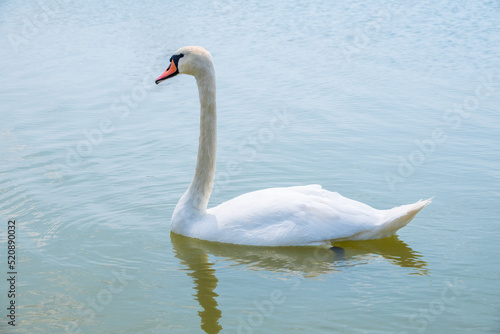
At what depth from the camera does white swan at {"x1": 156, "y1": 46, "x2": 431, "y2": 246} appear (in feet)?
21.4

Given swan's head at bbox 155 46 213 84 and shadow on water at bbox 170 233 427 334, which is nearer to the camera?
shadow on water at bbox 170 233 427 334

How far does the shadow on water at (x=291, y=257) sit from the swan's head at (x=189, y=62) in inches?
65.8

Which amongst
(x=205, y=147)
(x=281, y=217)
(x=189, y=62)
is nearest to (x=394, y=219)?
(x=281, y=217)

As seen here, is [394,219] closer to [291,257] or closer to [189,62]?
[291,257]

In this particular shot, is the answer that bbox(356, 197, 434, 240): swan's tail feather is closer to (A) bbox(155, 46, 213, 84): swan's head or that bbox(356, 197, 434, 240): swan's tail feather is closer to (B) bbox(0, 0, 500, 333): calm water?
(B) bbox(0, 0, 500, 333): calm water

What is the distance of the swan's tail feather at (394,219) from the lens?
21.2 ft

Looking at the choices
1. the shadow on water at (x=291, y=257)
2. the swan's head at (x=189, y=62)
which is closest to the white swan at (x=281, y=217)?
the swan's head at (x=189, y=62)

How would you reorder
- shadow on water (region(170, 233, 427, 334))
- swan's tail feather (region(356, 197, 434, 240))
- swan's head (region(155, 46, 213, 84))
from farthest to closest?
swan's head (region(155, 46, 213, 84))
swan's tail feather (region(356, 197, 434, 240))
shadow on water (region(170, 233, 427, 334))

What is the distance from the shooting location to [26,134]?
10.4 m

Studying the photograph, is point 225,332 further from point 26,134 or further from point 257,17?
point 257,17

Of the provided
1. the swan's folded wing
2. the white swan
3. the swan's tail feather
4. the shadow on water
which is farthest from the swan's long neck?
the swan's tail feather

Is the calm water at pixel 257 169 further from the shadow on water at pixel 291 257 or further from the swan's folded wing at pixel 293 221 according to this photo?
the swan's folded wing at pixel 293 221

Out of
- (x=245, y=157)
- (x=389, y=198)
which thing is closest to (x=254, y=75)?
(x=245, y=157)

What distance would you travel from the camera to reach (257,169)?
898 centimetres
